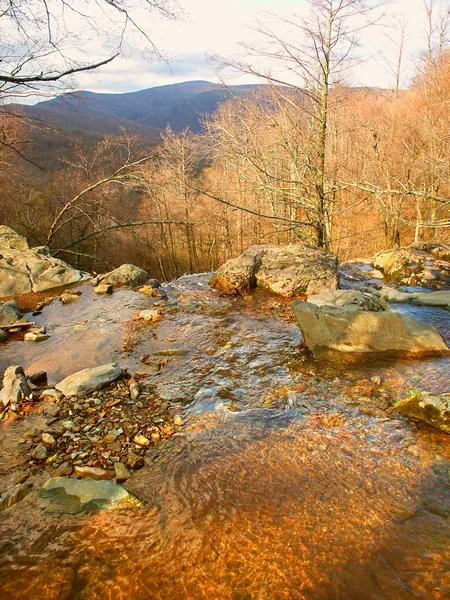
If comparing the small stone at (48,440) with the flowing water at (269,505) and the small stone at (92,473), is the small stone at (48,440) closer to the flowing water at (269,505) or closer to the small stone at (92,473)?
the flowing water at (269,505)

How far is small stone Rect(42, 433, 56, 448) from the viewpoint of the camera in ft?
10.2

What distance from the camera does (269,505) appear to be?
252 cm

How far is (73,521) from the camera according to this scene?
7.80 feet

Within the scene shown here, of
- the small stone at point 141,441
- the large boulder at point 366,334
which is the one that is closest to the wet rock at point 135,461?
the small stone at point 141,441

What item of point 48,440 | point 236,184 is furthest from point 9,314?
point 236,184

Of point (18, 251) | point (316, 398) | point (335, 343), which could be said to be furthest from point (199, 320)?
point (18, 251)

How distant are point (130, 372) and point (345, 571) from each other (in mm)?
3223

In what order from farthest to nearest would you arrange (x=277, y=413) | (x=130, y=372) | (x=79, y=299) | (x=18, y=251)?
(x=18, y=251) → (x=79, y=299) → (x=130, y=372) → (x=277, y=413)

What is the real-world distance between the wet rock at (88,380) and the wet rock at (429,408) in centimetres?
318

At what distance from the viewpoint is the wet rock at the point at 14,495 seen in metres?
2.52

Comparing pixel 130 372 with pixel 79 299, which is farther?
pixel 79 299

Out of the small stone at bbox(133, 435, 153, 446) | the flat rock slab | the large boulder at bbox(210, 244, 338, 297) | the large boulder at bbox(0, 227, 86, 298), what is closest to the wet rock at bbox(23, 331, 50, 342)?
the large boulder at bbox(0, 227, 86, 298)

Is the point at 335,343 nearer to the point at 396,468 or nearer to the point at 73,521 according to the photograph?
the point at 396,468

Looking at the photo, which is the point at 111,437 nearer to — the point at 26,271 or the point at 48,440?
the point at 48,440
